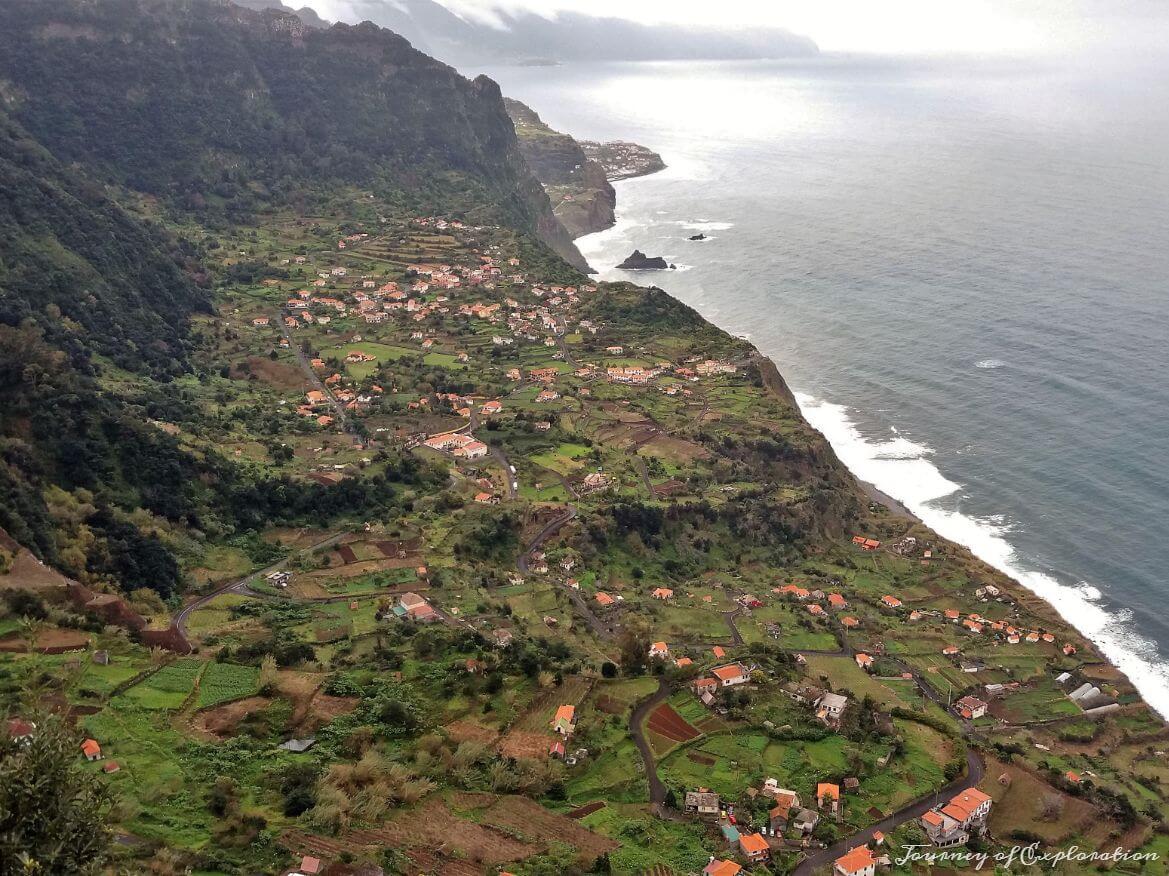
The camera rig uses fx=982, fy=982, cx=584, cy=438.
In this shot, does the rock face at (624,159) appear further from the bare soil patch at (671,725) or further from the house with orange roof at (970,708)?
the bare soil patch at (671,725)

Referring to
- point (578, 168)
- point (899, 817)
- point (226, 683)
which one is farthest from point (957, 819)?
point (578, 168)

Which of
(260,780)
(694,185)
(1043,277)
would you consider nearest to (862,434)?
(1043,277)

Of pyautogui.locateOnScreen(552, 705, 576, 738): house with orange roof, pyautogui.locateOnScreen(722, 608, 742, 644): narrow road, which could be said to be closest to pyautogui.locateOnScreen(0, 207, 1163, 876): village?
pyautogui.locateOnScreen(552, 705, 576, 738): house with orange roof

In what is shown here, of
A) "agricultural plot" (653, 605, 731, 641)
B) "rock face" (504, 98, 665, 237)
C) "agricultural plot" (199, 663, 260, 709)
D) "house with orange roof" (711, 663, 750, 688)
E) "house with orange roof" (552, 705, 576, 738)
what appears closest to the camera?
"agricultural plot" (199, 663, 260, 709)

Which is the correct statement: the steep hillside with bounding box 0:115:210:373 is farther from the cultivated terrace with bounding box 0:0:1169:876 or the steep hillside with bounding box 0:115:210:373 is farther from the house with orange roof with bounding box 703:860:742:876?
the house with orange roof with bounding box 703:860:742:876

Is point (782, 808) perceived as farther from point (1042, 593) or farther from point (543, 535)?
point (1042, 593)

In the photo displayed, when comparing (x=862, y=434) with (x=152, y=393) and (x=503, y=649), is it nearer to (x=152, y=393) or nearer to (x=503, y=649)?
(x=503, y=649)
